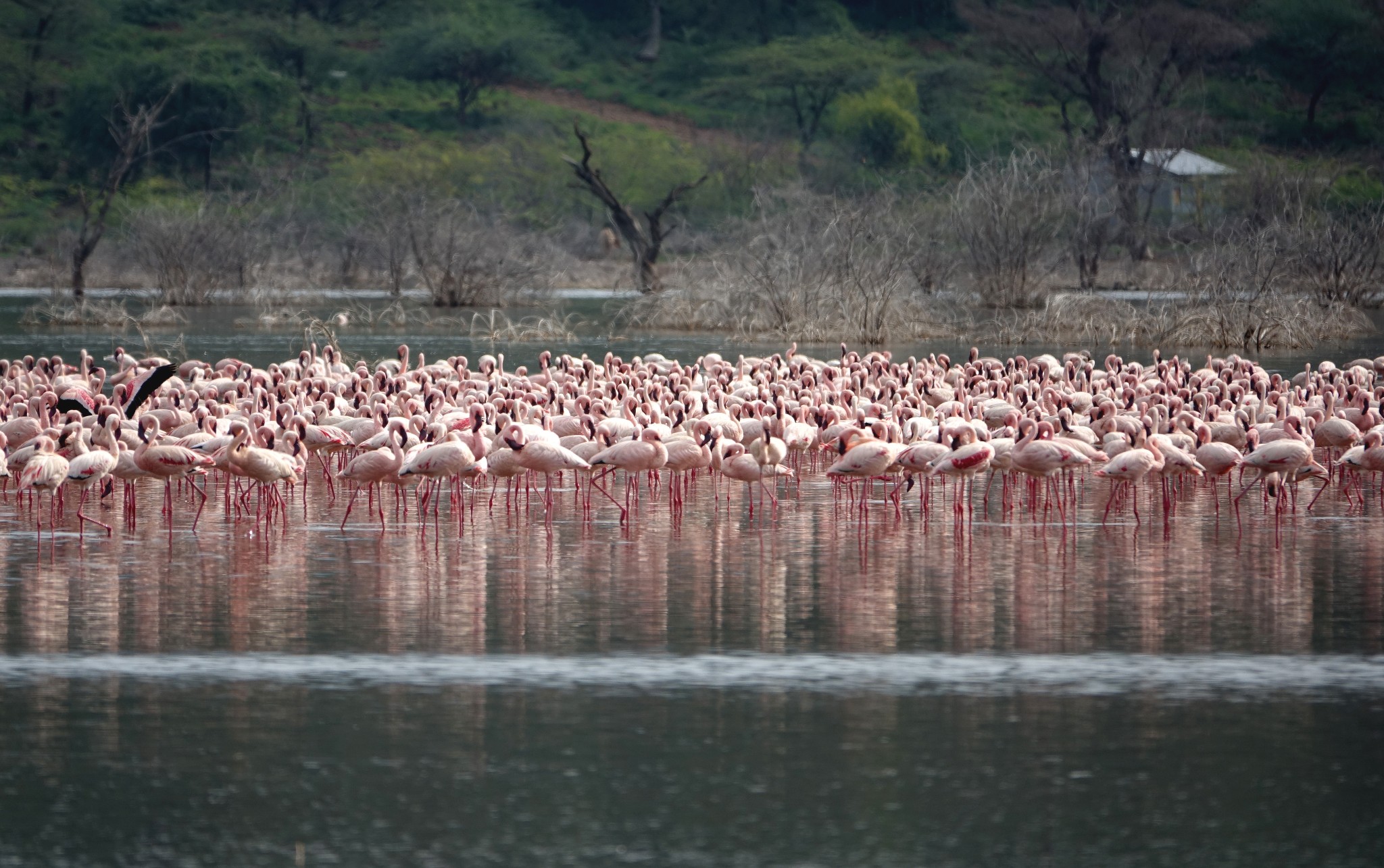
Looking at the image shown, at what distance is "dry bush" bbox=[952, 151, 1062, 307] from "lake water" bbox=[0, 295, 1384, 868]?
81.5 feet

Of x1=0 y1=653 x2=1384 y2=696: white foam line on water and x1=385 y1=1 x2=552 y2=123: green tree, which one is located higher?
x1=385 y1=1 x2=552 y2=123: green tree

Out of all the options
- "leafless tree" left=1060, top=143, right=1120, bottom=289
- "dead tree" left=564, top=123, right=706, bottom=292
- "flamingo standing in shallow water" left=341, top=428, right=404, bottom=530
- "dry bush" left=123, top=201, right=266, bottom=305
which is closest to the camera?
"flamingo standing in shallow water" left=341, top=428, right=404, bottom=530

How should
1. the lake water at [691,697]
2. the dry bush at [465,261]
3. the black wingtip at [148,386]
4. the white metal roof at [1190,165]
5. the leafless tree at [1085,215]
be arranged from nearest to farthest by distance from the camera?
the lake water at [691,697], the black wingtip at [148,386], the dry bush at [465,261], the leafless tree at [1085,215], the white metal roof at [1190,165]

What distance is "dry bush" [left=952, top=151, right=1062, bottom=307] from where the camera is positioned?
1435 inches

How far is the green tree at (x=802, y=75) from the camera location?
2965 inches

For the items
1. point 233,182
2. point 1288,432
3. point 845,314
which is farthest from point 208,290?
point 1288,432

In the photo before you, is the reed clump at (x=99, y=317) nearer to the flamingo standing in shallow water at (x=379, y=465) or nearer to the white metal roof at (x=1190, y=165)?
the flamingo standing in shallow water at (x=379, y=465)

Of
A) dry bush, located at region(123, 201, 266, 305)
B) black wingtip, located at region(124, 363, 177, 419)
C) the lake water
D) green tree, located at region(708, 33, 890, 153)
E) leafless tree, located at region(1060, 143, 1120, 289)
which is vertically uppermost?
green tree, located at region(708, 33, 890, 153)

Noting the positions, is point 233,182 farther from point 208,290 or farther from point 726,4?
point 208,290

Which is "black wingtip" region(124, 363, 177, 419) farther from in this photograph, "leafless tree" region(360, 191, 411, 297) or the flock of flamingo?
"leafless tree" region(360, 191, 411, 297)

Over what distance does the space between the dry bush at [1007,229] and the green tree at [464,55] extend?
134 ft

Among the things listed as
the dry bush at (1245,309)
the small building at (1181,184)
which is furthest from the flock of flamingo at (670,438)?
the small building at (1181,184)

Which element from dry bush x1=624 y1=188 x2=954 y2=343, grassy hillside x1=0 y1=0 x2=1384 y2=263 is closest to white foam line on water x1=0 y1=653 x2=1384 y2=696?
dry bush x1=624 y1=188 x2=954 y2=343

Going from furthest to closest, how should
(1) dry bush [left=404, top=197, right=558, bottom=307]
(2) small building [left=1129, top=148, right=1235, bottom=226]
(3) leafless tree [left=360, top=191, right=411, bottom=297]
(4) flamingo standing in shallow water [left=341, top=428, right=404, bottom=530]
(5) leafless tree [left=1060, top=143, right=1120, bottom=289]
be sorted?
(2) small building [left=1129, top=148, right=1235, bottom=226] < (3) leafless tree [left=360, top=191, right=411, bottom=297] < (5) leafless tree [left=1060, top=143, right=1120, bottom=289] < (1) dry bush [left=404, top=197, right=558, bottom=307] < (4) flamingo standing in shallow water [left=341, top=428, right=404, bottom=530]
